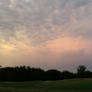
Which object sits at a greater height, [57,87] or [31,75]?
[31,75]

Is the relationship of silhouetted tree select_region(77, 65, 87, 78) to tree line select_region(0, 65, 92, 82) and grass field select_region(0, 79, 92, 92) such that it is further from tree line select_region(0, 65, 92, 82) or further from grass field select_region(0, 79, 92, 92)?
grass field select_region(0, 79, 92, 92)

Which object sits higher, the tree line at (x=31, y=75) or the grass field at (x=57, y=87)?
the tree line at (x=31, y=75)

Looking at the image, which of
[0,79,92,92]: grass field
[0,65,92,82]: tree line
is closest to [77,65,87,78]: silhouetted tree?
[0,65,92,82]: tree line

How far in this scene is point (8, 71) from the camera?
73812 mm

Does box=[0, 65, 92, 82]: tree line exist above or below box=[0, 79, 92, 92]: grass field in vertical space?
above

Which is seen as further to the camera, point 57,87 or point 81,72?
point 81,72

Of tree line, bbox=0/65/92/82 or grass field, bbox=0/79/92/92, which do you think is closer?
grass field, bbox=0/79/92/92

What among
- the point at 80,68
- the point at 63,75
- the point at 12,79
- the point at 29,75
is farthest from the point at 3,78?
the point at 80,68

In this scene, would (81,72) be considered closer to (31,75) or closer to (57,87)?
(31,75)

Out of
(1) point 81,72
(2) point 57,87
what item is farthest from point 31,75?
(2) point 57,87

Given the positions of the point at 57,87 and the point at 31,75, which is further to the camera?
the point at 31,75

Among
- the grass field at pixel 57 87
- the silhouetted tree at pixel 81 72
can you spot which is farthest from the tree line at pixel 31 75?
the grass field at pixel 57 87

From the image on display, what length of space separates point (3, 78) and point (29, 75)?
7679mm

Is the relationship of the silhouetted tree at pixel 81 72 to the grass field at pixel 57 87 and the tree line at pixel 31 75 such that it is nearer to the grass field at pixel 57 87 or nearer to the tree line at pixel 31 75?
the tree line at pixel 31 75
